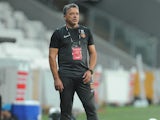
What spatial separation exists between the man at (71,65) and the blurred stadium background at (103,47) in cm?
824

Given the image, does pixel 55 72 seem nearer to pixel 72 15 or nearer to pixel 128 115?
pixel 72 15

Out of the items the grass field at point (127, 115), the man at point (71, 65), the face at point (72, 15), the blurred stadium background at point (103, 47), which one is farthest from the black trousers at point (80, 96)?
the blurred stadium background at point (103, 47)

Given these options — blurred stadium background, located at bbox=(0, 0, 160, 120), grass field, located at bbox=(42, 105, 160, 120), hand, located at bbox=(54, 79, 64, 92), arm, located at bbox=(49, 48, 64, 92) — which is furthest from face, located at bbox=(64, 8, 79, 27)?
blurred stadium background, located at bbox=(0, 0, 160, 120)

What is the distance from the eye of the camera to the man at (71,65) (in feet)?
34.8

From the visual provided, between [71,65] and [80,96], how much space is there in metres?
0.48

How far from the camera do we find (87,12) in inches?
1423

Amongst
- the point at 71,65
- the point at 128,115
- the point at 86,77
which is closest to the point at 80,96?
the point at 86,77

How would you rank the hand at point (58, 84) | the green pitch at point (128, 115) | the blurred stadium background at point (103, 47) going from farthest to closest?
1. the blurred stadium background at point (103, 47)
2. the green pitch at point (128, 115)
3. the hand at point (58, 84)

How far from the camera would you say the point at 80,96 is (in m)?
10.7

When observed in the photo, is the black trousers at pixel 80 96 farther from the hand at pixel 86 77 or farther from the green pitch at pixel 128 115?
the green pitch at pixel 128 115

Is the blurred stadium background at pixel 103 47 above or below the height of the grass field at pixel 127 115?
above

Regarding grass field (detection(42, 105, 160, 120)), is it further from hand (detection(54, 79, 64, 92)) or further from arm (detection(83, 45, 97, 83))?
hand (detection(54, 79, 64, 92))

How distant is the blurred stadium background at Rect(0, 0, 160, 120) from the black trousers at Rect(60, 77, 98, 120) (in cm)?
823

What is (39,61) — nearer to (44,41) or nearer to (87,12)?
(44,41)
